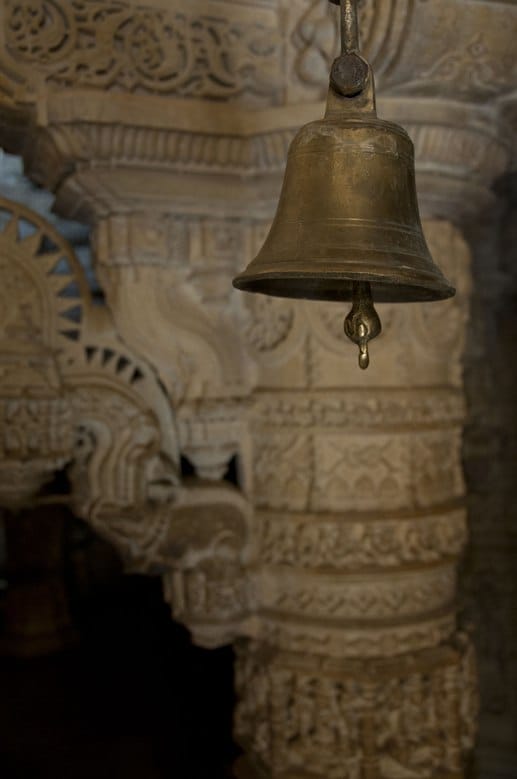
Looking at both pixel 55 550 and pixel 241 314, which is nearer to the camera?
pixel 241 314

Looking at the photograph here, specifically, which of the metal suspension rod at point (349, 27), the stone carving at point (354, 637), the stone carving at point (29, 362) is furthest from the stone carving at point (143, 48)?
the stone carving at point (354, 637)

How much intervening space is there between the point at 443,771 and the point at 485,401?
170cm

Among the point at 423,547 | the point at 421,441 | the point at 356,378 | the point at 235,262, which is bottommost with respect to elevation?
the point at 423,547

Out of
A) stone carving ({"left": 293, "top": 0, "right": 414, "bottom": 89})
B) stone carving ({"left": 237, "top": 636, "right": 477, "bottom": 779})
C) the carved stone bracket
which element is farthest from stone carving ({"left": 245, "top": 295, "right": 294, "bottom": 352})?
stone carving ({"left": 237, "top": 636, "right": 477, "bottom": 779})

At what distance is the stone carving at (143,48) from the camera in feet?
7.03

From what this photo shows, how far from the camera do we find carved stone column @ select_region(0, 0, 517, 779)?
2211 millimetres

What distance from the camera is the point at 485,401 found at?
365 cm

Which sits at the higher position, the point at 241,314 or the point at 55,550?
the point at 241,314

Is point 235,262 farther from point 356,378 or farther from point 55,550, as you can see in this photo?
point 55,550

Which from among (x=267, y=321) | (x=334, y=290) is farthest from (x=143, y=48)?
(x=334, y=290)

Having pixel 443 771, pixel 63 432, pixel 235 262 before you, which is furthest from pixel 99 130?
pixel 443 771

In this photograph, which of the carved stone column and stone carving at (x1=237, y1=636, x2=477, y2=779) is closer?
the carved stone column

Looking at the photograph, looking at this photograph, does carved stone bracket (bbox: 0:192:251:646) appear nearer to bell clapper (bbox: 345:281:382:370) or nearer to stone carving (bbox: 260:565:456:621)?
stone carving (bbox: 260:565:456:621)

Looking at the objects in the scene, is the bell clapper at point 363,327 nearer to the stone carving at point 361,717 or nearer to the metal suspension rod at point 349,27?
the metal suspension rod at point 349,27
